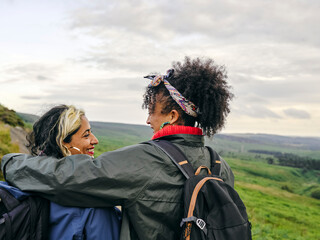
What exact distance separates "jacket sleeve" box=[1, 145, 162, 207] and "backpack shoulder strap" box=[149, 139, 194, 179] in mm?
167

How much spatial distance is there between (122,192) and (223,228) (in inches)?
35.3

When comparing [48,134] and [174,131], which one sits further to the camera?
[48,134]

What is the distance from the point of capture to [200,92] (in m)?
3.17

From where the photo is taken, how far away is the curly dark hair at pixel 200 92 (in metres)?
3.13

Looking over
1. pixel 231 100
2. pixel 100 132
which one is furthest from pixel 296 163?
pixel 231 100

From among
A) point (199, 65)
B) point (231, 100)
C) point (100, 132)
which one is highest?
point (199, 65)

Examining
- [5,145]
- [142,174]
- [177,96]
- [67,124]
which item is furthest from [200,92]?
[5,145]

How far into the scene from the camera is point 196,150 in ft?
9.67

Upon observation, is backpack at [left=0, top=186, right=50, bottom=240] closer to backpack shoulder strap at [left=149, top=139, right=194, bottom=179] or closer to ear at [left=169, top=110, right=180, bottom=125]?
backpack shoulder strap at [left=149, top=139, right=194, bottom=179]

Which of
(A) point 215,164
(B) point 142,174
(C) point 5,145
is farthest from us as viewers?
(C) point 5,145

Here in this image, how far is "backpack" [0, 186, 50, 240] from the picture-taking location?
92.5 inches

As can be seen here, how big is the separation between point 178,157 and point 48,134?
1442 millimetres

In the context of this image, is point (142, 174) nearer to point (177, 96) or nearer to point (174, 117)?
point (174, 117)

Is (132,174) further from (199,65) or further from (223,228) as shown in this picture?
(199,65)
